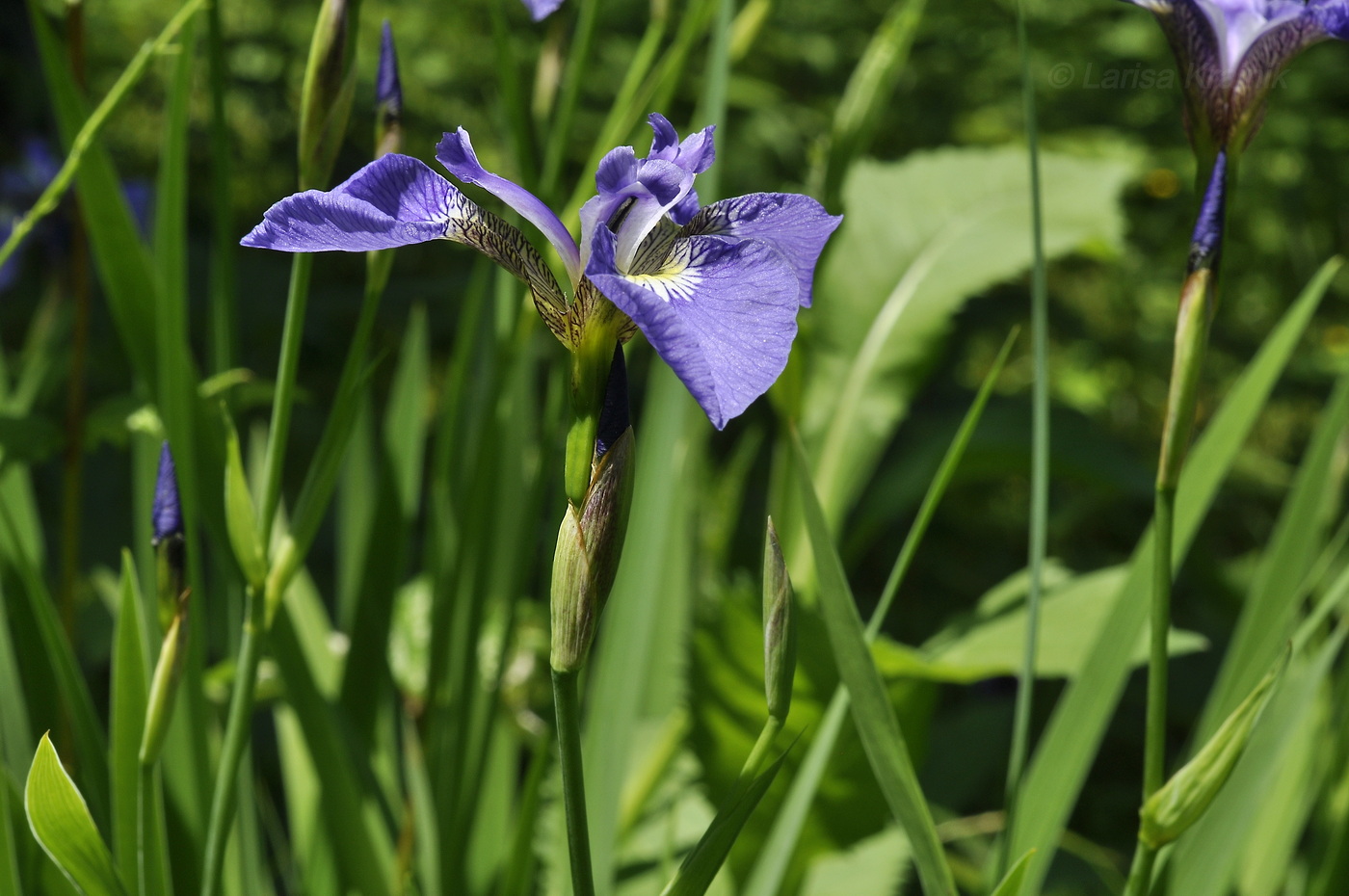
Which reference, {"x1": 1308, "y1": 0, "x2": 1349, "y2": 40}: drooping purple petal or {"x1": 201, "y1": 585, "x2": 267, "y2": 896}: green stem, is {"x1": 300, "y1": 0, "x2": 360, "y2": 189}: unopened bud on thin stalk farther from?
{"x1": 1308, "y1": 0, "x2": 1349, "y2": 40}: drooping purple petal

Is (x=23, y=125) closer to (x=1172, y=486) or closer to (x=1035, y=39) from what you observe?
(x=1172, y=486)

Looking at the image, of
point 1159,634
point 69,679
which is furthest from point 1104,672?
point 69,679

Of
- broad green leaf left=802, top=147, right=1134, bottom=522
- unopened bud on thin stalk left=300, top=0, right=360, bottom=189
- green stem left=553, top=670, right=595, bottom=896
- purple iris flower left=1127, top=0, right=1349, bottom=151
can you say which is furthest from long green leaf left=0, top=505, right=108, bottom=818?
broad green leaf left=802, top=147, right=1134, bottom=522

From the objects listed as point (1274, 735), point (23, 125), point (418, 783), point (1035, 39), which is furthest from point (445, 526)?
point (1035, 39)

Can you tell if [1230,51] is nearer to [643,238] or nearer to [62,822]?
[643,238]

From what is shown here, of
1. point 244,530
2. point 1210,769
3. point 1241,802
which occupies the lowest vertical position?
point 1241,802
